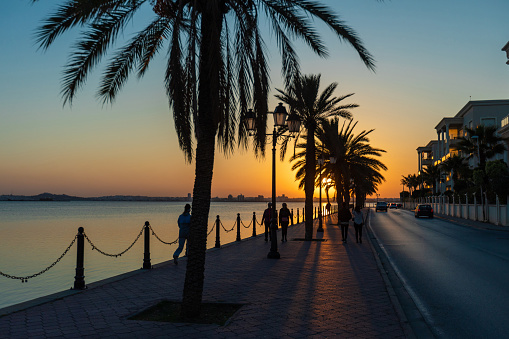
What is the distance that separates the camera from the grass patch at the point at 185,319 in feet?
22.6

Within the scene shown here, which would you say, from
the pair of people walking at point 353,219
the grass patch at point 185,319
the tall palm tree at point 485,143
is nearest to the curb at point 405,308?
the grass patch at point 185,319

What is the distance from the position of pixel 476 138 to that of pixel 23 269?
119ft

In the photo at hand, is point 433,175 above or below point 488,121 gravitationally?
below

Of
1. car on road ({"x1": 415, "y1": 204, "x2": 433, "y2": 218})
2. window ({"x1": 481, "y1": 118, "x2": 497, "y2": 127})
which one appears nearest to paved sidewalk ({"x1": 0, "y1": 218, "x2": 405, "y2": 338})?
car on road ({"x1": 415, "y1": 204, "x2": 433, "y2": 218})

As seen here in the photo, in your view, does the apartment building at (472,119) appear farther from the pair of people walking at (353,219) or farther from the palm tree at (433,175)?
the pair of people walking at (353,219)

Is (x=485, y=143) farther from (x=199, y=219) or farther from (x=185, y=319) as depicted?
(x=185, y=319)

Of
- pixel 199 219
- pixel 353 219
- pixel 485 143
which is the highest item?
pixel 485 143

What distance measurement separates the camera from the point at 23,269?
20031 millimetres

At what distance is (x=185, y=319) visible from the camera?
6938 mm

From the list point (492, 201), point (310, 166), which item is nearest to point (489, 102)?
point (492, 201)

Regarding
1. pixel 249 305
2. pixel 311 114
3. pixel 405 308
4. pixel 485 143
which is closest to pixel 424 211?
pixel 485 143

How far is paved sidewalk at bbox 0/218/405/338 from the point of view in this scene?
20.2ft

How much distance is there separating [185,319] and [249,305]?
1.30m

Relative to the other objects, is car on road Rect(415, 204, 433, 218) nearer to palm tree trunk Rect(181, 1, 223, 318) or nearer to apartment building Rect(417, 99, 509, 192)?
apartment building Rect(417, 99, 509, 192)
